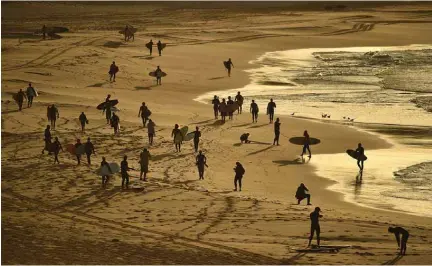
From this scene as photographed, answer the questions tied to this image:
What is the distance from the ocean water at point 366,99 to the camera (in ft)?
93.8

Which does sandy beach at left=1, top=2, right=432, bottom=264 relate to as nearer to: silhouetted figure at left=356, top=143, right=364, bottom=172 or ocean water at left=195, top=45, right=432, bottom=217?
ocean water at left=195, top=45, right=432, bottom=217

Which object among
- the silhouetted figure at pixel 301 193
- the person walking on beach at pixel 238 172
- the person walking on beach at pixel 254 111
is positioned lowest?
the silhouetted figure at pixel 301 193

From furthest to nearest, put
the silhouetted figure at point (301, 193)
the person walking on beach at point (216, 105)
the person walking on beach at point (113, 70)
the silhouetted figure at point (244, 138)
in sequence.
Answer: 1. the person walking on beach at point (113, 70)
2. the person walking on beach at point (216, 105)
3. the silhouetted figure at point (244, 138)
4. the silhouetted figure at point (301, 193)

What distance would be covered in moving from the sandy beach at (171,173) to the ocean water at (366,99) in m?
0.27

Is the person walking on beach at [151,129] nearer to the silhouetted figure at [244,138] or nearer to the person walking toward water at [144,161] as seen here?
the silhouetted figure at [244,138]

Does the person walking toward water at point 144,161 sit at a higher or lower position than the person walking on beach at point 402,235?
higher

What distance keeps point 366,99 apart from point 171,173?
1788 cm

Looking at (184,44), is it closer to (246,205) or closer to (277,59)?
(277,59)

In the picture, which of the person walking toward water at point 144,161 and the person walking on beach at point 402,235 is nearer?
the person walking on beach at point 402,235

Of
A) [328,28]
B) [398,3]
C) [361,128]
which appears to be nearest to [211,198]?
[361,128]

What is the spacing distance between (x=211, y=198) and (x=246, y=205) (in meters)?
1.21

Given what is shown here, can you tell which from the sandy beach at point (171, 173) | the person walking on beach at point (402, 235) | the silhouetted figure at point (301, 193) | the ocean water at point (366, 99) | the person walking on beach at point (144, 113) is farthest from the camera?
the person walking on beach at point (144, 113)

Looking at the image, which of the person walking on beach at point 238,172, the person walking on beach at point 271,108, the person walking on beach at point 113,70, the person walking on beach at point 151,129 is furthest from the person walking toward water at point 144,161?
the person walking on beach at point 113,70

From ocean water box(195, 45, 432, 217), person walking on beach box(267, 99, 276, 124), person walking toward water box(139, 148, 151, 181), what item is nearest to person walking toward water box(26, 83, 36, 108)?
ocean water box(195, 45, 432, 217)
